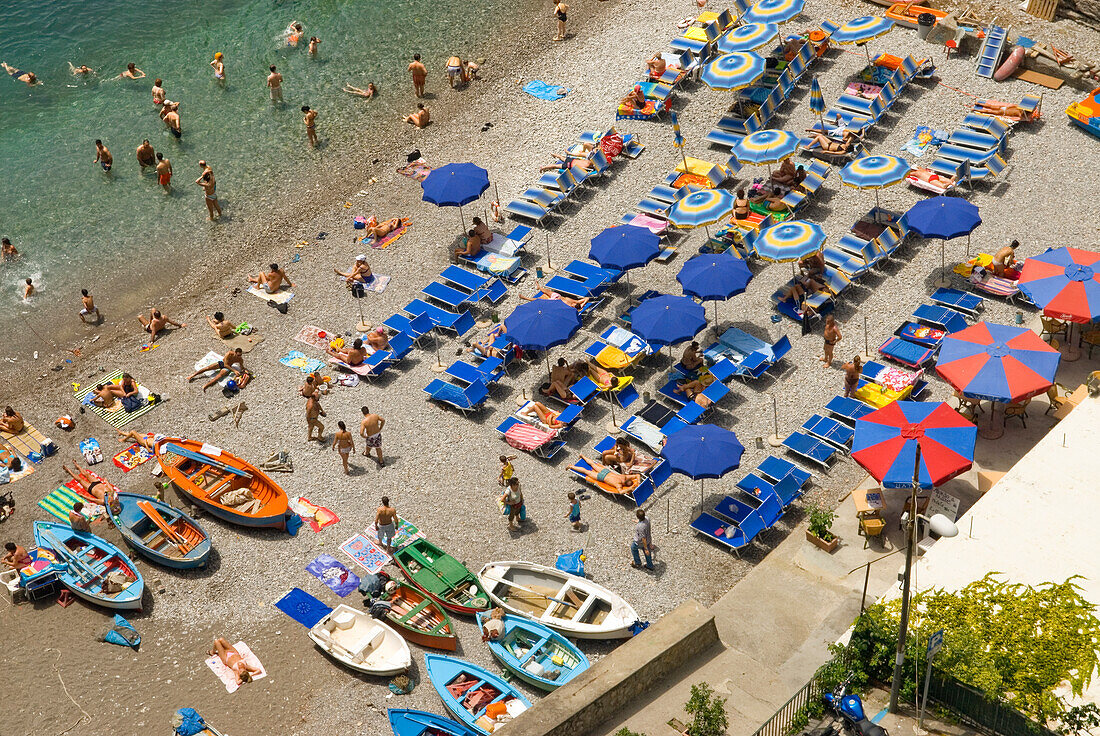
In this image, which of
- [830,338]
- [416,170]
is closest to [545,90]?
[416,170]

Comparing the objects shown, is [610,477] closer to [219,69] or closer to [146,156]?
[146,156]

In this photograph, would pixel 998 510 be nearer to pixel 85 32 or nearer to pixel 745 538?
pixel 745 538

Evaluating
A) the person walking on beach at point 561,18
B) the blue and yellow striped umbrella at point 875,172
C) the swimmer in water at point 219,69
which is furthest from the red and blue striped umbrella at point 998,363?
the swimmer in water at point 219,69

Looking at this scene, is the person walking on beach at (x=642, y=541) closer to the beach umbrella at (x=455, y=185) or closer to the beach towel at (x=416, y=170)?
the beach umbrella at (x=455, y=185)

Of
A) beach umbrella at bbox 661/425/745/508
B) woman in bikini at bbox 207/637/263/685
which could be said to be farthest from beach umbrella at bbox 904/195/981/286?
woman in bikini at bbox 207/637/263/685

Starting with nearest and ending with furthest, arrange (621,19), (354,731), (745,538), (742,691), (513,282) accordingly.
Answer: (742,691) < (354,731) < (745,538) < (513,282) < (621,19)

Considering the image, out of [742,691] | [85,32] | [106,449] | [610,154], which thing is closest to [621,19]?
[610,154]

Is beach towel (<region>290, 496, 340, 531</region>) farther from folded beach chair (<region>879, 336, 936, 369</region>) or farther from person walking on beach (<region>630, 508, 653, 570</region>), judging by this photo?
folded beach chair (<region>879, 336, 936, 369</region>)
